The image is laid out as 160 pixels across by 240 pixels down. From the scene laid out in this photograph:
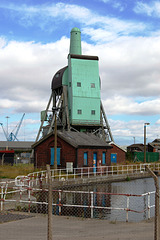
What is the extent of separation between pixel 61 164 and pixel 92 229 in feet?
87.5

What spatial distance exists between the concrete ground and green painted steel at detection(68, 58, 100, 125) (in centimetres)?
4307

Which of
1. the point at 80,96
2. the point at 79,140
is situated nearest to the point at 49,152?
the point at 79,140

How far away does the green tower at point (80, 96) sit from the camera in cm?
5612

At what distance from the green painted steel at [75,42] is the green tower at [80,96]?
A: 0.80 feet

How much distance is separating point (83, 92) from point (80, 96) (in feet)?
3.03

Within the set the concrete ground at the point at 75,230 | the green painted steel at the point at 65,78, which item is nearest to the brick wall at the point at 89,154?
the green painted steel at the point at 65,78

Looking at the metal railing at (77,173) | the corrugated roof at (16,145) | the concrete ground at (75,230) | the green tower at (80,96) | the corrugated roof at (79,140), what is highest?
the green tower at (80,96)

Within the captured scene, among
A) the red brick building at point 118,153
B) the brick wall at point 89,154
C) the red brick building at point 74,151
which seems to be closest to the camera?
the brick wall at point 89,154

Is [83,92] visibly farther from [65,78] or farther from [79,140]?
[79,140]

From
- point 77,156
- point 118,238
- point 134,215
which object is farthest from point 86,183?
point 118,238

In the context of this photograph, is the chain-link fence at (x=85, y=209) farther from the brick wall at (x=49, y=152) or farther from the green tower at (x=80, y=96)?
the green tower at (x=80, y=96)

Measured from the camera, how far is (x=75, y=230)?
1128 centimetres

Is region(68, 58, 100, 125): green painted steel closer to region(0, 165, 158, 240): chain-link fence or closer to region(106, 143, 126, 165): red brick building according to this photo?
region(106, 143, 126, 165): red brick building

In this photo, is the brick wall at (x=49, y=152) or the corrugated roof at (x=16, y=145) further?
the corrugated roof at (x=16, y=145)
